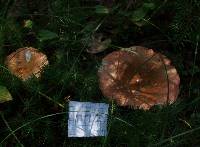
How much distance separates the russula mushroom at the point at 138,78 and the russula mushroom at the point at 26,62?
368 mm

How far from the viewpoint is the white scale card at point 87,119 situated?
201 centimetres

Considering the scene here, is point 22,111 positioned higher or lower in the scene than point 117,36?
lower

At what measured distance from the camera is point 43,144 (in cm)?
212

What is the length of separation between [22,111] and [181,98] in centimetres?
94

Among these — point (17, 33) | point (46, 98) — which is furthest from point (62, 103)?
point (17, 33)

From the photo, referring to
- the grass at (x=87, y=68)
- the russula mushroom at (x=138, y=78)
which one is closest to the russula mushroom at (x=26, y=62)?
the grass at (x=87, y=68)

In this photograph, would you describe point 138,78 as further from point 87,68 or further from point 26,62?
point 26,62

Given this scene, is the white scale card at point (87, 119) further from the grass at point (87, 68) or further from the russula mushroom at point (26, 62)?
the russula mushroom at point (26, 62)

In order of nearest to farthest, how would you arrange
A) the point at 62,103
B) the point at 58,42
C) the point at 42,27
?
the point at 62,103 < the point at 58,42 < the point at 42,27

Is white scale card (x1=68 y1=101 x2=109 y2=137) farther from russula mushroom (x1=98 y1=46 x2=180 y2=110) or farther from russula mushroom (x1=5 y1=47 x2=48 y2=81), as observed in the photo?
russula mushroom (x1=5 y1=47 x2=48 y2=81)

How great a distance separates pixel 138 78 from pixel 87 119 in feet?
1.37

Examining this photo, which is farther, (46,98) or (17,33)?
(17,33)

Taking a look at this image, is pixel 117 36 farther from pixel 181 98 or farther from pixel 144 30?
pixel 181 98

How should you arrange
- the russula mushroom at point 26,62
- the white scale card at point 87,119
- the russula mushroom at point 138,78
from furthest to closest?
the russula mushroom at point 26,62, the russula mushroom at point 138,78, the white scale card at point 87,119
